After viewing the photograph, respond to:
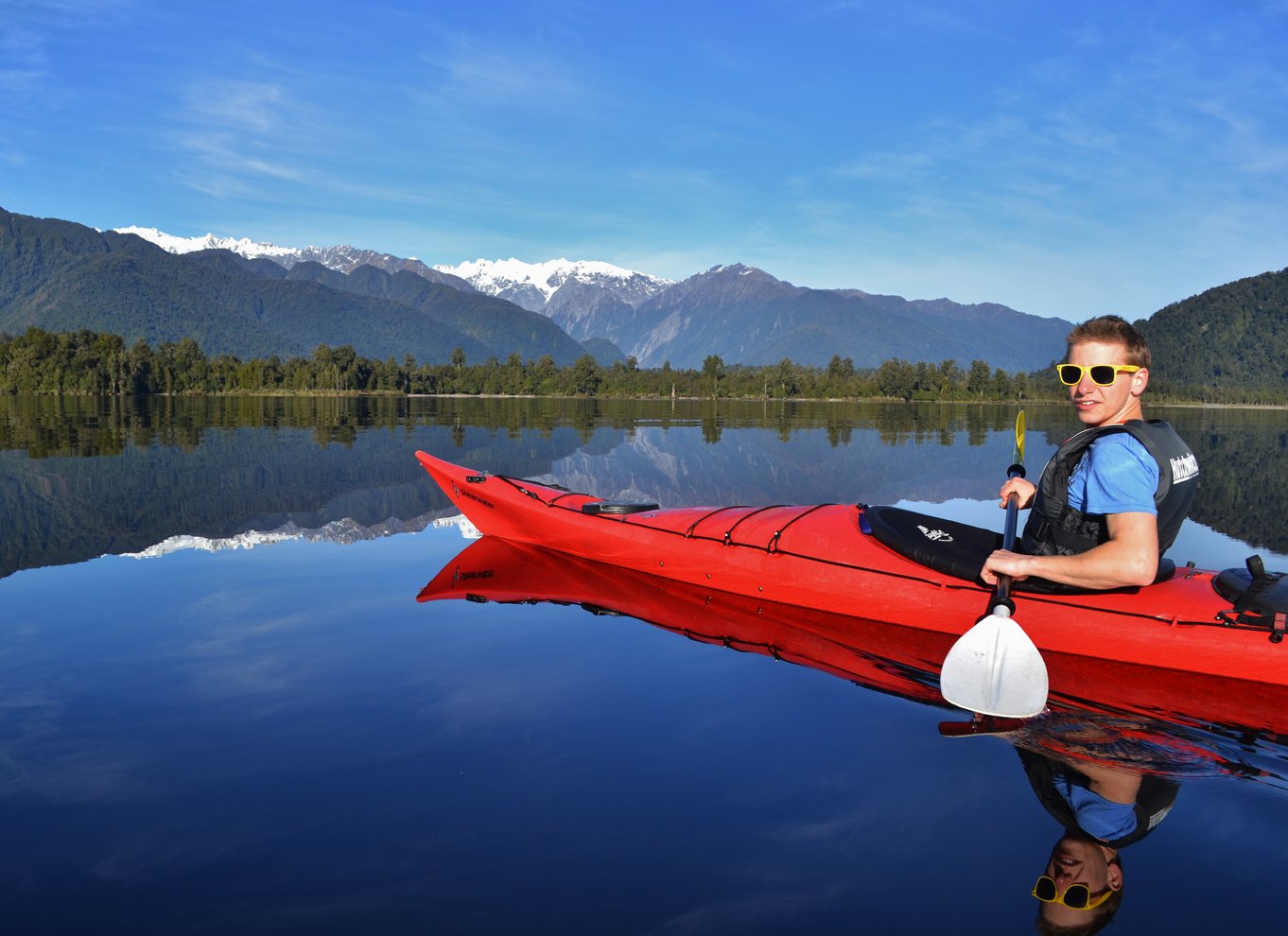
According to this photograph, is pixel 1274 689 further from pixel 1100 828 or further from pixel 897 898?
pixel 897 898

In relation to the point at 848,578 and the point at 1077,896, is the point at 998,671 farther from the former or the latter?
the point at 848,578

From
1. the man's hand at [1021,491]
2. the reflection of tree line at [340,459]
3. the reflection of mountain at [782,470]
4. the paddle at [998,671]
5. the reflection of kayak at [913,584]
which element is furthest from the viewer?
the reflection of mountain at [782,470]

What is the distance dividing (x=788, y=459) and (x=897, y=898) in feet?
71.4

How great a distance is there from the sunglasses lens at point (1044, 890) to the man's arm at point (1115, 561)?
2390 mm

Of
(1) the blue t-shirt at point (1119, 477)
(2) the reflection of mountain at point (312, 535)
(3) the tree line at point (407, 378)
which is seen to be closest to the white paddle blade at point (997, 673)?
(1) the blue t-shirt at point (1119, 477)

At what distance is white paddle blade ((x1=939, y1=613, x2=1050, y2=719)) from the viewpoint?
235 inches

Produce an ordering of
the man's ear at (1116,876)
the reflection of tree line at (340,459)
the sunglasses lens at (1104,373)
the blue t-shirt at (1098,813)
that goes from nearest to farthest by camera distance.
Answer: the man's ear at (1116,876)
the blue t-shirt at (1098,813)
the sunglasses lens at (1104,373)
the reflection of tree line at (340,459)

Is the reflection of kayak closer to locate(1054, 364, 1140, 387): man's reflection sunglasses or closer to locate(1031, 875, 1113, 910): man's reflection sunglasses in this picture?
locate(1054, 364, 1140, 387): man's reflection sunglasses

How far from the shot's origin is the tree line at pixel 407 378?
4080 inches

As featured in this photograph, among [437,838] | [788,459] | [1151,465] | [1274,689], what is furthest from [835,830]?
[788,459]

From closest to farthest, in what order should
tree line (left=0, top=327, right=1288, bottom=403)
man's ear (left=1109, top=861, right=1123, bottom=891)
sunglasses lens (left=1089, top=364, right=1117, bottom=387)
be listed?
man's ear (left=1109, top=861, right=1123, bottom=891), sunglasses lens (left=1089, top=364, right=1117, bottom=387), tree line (left=0, top=327, right=1288, bottom=403)

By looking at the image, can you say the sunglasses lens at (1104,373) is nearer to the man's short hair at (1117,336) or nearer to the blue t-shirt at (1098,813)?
the man's short hair at (1117,336)

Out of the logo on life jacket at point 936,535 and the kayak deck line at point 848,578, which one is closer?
the kayak deck line at point 848,578

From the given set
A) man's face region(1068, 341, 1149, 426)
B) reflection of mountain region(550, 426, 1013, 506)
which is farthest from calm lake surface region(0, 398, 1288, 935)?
reflection of mountain region(550, 426, 1013, 506)
